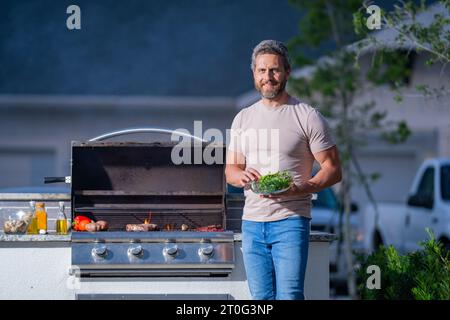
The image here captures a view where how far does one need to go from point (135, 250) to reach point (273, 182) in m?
1.26

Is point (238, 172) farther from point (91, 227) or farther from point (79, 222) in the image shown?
point (79, 222)

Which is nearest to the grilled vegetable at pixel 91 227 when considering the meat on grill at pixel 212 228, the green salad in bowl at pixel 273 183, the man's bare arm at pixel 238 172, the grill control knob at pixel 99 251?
the grill control knob at pixel 99 251

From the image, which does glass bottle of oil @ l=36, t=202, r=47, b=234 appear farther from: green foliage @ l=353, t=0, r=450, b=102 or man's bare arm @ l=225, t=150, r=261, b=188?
green foliage @ l=353, t=0, r=450, b=102

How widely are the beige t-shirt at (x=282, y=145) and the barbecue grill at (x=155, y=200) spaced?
2.50ft

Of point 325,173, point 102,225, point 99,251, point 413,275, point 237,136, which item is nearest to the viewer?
point 325,173

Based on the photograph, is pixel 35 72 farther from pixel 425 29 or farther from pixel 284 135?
pixel 284 135

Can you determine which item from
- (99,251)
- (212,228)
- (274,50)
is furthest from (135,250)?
(274,50)

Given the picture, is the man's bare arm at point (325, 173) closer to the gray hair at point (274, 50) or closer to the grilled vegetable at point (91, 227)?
the gray hair at point (274, 50)

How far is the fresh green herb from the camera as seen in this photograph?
5.91m

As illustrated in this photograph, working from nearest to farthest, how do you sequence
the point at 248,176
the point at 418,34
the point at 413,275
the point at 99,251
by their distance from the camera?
the point at 248,176
the point at 99,251
the point at 413,275
the point at 418,34

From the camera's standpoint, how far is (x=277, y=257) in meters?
6.07

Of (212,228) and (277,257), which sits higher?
(212,228)
